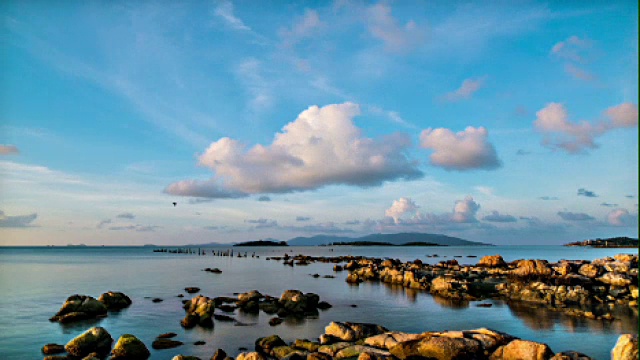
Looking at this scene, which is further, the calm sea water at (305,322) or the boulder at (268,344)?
the calm sea water at (305,322)

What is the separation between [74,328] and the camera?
33719mm

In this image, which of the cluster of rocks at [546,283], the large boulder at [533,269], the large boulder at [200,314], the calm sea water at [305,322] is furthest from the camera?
A: the large boulder at [533,269]

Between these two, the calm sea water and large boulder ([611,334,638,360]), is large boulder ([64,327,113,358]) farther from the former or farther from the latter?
large boulder ([611,334,638,360])

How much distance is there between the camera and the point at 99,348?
2592 centimetres

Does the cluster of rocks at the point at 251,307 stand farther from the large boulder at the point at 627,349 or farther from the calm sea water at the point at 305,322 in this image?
the large boulder at the point at 627,349

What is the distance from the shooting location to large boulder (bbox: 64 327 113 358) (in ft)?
83.4

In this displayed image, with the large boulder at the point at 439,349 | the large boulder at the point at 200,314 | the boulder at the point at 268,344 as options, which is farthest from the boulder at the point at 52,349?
the large boulder at the point at 439,349

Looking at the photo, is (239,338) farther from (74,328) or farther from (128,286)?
(128,286)

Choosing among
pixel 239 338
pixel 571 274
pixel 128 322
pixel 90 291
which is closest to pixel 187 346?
pixel 239 338

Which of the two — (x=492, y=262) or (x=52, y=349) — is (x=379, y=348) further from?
(x=492, y=262)

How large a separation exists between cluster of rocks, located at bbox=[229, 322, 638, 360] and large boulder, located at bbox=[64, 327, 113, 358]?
10338 millimetres

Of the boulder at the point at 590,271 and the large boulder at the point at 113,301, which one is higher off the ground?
the boulder at the point at 590,271

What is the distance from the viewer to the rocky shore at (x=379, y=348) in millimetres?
21578

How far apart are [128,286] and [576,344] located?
199 ft
